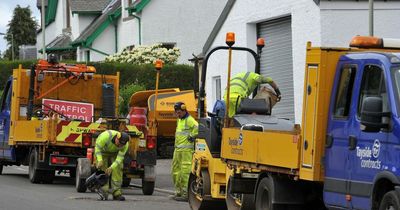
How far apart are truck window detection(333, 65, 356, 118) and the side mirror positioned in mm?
821

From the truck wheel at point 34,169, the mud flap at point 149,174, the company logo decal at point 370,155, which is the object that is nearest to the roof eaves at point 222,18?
the truck wheel at point 34,169

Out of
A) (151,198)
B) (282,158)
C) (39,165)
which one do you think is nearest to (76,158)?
(39,165)

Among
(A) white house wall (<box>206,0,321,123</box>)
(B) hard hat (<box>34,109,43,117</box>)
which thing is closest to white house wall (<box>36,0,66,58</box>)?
(A) white house wall (<box>206,0,321,123</box>)

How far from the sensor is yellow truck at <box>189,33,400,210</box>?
9.32 meters

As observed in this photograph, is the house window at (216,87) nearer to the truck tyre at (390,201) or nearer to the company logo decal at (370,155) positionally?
the company logo decal at (370,155)

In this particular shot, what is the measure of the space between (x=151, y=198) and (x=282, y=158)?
7168 millimetres

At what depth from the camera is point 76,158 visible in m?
20.0

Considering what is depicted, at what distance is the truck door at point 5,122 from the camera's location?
2248cm

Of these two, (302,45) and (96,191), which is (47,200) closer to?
(96,191)

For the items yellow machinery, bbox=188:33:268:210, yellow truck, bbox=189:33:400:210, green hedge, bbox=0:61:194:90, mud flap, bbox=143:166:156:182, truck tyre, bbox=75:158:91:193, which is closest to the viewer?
yellow truck, bbox=189:33:400:210

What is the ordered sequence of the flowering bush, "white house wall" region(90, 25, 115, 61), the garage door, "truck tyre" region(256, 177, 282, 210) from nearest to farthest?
1. "truck tyre" region(256, 177, 282, 210)
2. the garage door
3. the flowering bush
4. "white house wall" region(90, 25, 115, 61)

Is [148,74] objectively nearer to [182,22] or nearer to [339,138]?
[182,22]

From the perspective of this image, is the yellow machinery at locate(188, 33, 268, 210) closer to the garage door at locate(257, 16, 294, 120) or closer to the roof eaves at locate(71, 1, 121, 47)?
the garage door at locate(257, 16, 294, 120)

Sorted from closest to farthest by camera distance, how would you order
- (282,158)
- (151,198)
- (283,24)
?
1. (282,158)
2. (151,198)
3. (283,24)
